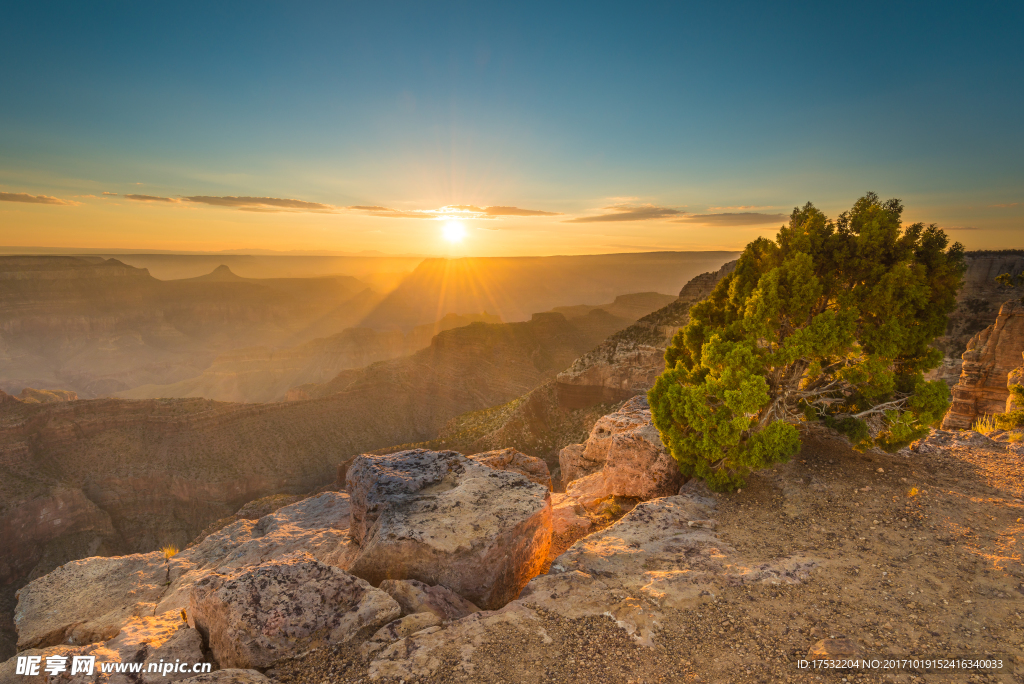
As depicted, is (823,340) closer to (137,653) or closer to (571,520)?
(571,520)

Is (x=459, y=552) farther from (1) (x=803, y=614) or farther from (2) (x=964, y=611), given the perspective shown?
(2) (x=964, y=611)

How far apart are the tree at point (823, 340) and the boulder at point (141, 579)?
10454 millimetres

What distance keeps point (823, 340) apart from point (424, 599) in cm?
1013

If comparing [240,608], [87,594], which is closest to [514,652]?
[240,608]

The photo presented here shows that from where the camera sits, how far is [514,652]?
6629mm

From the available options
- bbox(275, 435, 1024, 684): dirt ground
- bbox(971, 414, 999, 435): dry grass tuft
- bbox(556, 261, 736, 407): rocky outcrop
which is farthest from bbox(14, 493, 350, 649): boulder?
bbox(971, 414, 999, 435): dry grass tuft

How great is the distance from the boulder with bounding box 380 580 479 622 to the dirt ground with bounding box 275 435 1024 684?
5.12 ft

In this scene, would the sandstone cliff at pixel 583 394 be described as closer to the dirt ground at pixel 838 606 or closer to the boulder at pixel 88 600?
the dirt ground at pixel 838 606

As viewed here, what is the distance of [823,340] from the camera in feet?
32.5

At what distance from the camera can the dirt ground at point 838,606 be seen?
6.10 metres

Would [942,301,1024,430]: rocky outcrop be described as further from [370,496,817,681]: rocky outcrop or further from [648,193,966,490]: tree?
[370,496,817,681]: rocky outcrop

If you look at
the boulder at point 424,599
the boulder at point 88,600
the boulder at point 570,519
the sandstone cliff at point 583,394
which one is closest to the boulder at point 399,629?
the boulder at point 424,599

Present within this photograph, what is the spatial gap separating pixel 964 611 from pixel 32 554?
53697 millimetres

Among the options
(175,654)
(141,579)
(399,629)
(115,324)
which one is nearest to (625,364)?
(399,629)
